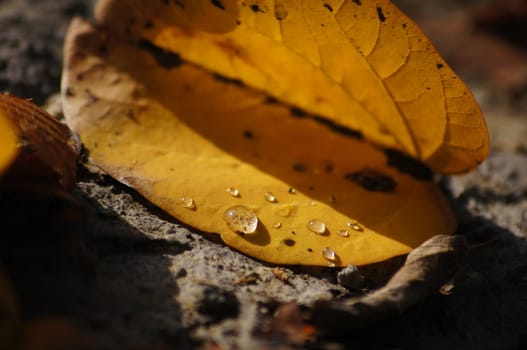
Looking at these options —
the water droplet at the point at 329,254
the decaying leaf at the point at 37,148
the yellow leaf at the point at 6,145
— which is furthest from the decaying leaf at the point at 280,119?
the yellow leaf at the point at 6,145

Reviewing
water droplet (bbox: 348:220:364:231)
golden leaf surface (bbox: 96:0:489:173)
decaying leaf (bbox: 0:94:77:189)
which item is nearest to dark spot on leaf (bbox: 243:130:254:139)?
golden leaf surface (bbox: 96:0:489:173)

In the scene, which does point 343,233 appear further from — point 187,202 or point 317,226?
point 187,202

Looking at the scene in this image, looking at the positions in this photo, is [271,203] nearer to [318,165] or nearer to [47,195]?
[318,165]

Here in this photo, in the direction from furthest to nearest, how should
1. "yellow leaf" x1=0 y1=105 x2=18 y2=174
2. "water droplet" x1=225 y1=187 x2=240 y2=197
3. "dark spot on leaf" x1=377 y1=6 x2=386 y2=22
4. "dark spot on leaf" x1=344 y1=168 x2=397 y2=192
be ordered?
"dark spot on leaf" x1=344 y1=168 x2=397 y2=192 < "water droplet" x1=225 y1=187 x2=240 y2=197 < "dark spot on leaf" x1=377 y1=6 x2=386 y2=22 < "yellow leaf" x1=0 y1=105 x2=18 y2=174

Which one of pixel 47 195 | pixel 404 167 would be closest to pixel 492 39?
pixel 404 167

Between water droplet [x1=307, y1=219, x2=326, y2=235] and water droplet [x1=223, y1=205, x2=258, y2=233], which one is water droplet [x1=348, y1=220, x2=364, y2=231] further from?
water droplet [x1=223, y1=205, x2=258, y2=233]

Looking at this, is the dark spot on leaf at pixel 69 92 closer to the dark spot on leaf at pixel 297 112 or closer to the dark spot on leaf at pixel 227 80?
the dark spot on leaf at pixel 227 80

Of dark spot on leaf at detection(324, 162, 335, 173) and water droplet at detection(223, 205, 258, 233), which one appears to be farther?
dark spot on leaf at detection(324, 162, 335, 173)
